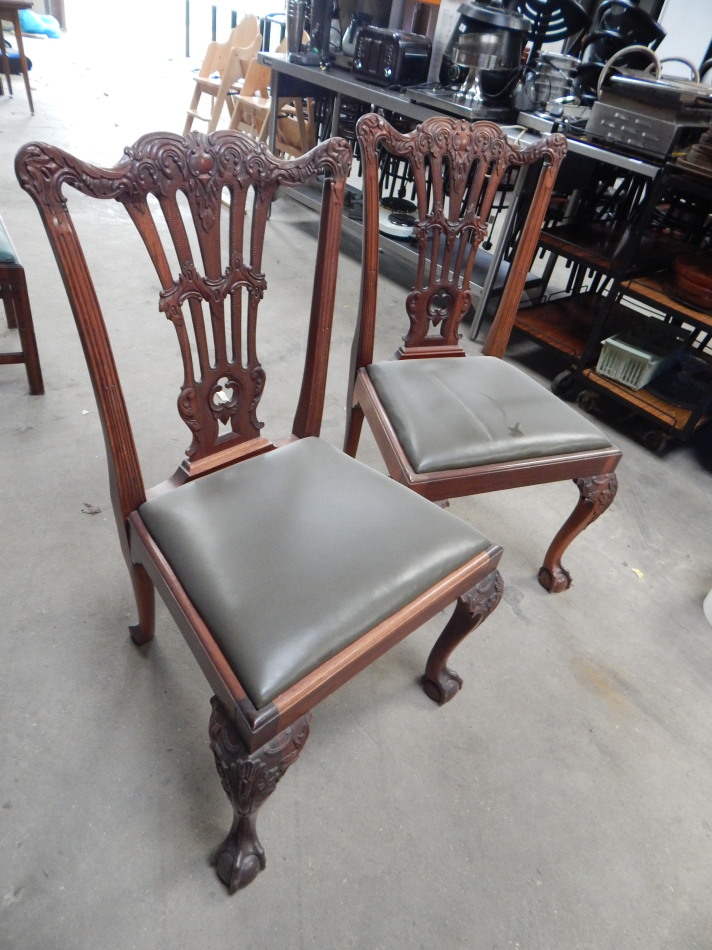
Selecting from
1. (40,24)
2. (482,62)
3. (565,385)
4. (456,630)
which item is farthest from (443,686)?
(40,24)

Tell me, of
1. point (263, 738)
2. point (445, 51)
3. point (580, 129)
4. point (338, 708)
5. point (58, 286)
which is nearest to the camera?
point (263, 738)

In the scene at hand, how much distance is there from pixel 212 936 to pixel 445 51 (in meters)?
3.10

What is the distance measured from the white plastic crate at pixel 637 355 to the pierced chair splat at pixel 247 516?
1.37 m

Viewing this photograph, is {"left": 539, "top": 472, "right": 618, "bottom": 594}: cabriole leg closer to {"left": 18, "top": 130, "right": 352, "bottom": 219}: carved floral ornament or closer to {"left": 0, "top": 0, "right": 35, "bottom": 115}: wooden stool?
{"left": 18, "top": 130, "right": 352, "bottom": 219}: carved floral ornament

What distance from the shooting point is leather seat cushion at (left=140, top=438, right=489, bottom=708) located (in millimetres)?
796

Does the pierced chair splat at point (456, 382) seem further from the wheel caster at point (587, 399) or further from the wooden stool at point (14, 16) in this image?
the wooden stool at point (14, 16)

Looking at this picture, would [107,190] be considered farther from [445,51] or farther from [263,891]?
[445,51]

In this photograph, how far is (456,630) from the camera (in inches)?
43.4

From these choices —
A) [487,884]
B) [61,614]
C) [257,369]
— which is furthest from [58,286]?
[487,884]

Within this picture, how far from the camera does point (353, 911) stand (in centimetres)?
95

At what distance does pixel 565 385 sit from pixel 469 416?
3.90ft

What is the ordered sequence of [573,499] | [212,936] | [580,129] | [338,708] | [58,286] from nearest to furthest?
[212,936] → [338,708] → [573,499] → [580,129] → [58,286]

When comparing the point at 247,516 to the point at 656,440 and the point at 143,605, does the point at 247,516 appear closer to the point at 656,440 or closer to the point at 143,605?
the point at 143,605

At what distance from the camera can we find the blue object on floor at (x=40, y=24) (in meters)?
7.05
